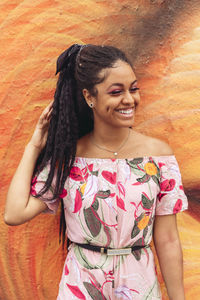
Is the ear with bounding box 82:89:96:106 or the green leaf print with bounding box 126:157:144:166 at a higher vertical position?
the ear with bounding box 82:89:96:106

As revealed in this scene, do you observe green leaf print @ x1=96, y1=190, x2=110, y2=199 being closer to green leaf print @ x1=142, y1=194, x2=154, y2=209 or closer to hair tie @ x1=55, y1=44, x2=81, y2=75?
green leaf print @ x1=142, y1=194, x2=154, y2=209

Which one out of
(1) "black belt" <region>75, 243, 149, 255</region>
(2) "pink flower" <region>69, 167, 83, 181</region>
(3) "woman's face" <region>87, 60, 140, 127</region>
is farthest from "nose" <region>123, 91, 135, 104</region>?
(1) "black belt" <region>75, 243, 149, 255</region>

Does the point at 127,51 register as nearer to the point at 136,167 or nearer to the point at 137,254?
the point at 136,167

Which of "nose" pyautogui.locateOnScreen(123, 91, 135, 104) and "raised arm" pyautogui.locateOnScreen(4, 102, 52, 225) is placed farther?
"raised arm" pyautogui.locateOnScreen(4, 102, 52, 225)

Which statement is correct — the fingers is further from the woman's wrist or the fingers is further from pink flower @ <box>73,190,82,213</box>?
pink flower @ <box>73,190,82,213</box>

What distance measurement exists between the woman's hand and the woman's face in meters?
0.27

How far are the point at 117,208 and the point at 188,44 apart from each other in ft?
3.02

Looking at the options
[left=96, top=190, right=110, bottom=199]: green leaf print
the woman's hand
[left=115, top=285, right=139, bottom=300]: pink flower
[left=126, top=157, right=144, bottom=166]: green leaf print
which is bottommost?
[left=115, top=285, right=139, bottom=300]: pink flower

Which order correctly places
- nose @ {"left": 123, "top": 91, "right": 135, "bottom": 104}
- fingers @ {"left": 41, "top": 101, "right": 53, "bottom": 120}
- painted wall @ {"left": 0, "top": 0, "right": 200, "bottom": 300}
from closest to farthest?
1. nose @ {"left": 123, "top": 91, "right": 135, "bottom": 104}
2. fingers @ {"left": 41, "top": 101, "right": 53, "bottom": 120}
3. painted wall @ {"left": 0, "top": 0, "right": 200, "bottom": 300}

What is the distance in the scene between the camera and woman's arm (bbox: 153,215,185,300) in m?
1.77

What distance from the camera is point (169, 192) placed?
174cm

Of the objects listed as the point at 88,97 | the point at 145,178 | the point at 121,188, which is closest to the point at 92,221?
the point at 121,188

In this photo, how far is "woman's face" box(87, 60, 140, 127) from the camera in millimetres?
1617

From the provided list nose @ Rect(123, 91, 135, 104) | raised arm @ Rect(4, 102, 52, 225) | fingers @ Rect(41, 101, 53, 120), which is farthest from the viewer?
fingers @ Rect(41, 101, 53, 120)
